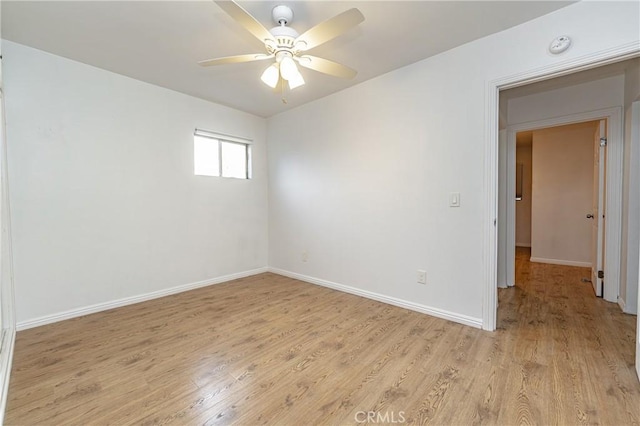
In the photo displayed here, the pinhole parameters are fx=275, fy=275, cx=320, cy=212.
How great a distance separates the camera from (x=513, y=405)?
4.86 ft

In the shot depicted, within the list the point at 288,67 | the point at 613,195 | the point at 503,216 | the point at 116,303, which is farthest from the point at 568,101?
the point at 116,303

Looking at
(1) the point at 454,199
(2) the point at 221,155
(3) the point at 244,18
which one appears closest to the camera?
(3) the point at 244,18

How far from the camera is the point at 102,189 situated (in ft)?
9.39

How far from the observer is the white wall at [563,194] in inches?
182

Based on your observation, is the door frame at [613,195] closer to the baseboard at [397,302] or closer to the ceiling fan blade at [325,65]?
the baseboard at [397,302]

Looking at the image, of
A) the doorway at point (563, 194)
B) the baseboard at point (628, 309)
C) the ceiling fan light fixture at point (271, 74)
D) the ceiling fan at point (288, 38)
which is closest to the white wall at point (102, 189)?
the ceiling fan at point (288, 38)

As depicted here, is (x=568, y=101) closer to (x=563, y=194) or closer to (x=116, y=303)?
(x=563, y=194)

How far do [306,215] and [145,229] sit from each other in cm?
198

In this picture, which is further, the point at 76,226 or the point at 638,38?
the point at 76,226

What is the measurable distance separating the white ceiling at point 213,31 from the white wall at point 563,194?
150 inches

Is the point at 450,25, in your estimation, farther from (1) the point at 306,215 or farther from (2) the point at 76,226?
(2) the point at 76,226

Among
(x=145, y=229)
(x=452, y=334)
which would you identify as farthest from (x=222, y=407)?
(x=145, y=229)

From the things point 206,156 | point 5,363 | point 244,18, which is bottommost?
point 5,363

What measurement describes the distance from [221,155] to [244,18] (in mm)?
2627
